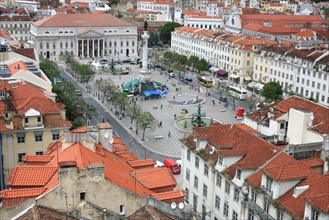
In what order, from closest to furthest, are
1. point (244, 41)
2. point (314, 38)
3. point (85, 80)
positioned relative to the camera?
point (85, 80)
point (244, 41)
point (314, 38)

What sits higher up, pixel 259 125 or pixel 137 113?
pixel 259 125

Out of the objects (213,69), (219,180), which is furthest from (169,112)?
(219,180)

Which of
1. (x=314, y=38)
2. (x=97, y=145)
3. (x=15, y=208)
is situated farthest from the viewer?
(x=314, y=38)

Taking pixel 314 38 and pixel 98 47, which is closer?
pixel 314 38

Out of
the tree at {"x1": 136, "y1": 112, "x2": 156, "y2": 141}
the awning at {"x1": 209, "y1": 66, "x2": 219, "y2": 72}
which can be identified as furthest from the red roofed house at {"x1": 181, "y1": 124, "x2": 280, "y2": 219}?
the awning at {"x1": 209, "y1": 66, "x2": 219, "y2": 72}

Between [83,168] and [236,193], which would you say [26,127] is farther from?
[236,193]

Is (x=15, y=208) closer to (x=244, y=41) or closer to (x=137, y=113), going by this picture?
(x=137, y=113)

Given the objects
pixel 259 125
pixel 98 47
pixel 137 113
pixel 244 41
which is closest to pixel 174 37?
pixel 98 47

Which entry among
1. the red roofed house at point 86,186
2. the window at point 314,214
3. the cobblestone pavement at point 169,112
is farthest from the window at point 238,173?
the cobblestone pavement at point 169,112
